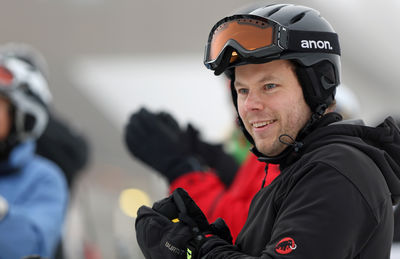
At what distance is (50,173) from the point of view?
9.52 ft

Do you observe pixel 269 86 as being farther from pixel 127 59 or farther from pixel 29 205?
pixel 127 59

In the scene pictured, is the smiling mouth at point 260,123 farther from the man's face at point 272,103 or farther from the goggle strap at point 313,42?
the goggle strap at point 313,42

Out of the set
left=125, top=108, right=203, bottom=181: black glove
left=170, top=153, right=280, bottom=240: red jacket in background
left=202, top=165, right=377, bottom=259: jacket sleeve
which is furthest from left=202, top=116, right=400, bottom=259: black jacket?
left=125, top=108, right=203, bottom=181: black glove

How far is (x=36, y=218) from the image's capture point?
8.63 ft

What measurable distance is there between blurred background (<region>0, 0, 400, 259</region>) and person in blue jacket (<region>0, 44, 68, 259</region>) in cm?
532

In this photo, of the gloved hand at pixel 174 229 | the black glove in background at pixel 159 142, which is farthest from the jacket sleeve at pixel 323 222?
the black glove in background at pixel 159 142

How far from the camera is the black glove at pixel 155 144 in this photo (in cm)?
225

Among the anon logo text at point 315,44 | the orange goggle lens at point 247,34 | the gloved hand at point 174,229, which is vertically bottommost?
the gloved hand at point 174,229

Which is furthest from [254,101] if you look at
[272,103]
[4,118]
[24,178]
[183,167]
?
[4,118]

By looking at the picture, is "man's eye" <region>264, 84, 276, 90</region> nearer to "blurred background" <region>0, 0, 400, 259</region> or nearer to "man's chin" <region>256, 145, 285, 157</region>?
"man's chin" <region>256, 145, 285, 157</region>

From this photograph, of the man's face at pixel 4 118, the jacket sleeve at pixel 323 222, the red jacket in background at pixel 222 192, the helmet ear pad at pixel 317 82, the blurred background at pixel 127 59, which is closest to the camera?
the jacket sleeve at pixel 323 222

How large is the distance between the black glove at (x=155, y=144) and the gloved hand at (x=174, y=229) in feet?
2.63

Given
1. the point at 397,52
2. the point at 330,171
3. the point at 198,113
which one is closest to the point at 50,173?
the point at 330,171

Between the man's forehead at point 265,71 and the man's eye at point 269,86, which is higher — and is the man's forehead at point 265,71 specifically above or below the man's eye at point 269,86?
above
